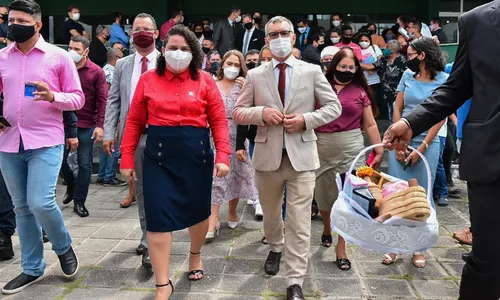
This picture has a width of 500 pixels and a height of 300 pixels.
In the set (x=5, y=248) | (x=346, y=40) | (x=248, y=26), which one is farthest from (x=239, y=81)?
(x=248, y=26)

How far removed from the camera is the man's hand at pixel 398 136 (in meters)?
2.74

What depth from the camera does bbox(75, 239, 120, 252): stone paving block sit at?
16.1ft

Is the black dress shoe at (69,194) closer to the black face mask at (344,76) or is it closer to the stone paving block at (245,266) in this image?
the stone paving block at (245,266)

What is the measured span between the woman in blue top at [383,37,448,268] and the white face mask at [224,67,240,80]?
1.75 metres

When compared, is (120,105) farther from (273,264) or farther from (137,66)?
(273,264)

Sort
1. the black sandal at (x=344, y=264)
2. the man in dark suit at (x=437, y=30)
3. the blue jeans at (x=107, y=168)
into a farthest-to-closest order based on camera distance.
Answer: the man in dark suit at (x=437, y=30) < the blue jeans at (x=107, y=168) < the black sandal at (x=344, y=264)

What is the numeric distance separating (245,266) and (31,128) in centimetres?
208

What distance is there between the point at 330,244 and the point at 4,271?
2.94 metres

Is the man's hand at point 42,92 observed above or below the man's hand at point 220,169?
above

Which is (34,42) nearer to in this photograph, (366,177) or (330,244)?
(366,177)

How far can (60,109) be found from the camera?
3971 millimetres

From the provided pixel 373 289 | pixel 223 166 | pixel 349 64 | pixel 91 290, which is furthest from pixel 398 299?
pixel 91 290

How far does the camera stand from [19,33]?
3.80 meters

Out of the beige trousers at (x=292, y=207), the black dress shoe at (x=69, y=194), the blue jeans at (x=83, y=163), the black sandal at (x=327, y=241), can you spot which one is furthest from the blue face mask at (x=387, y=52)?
the beige trousers at (x=292, y=207)
